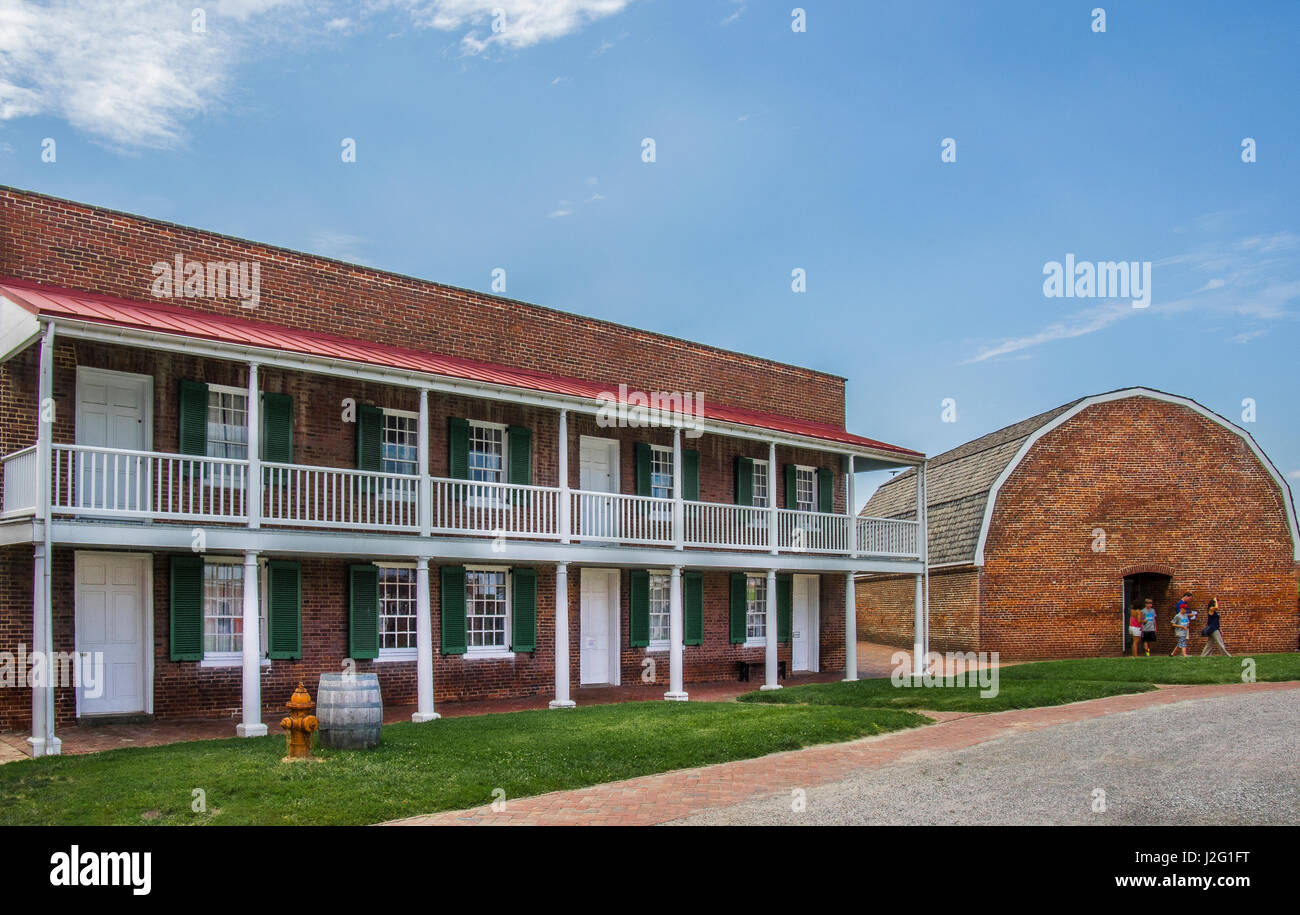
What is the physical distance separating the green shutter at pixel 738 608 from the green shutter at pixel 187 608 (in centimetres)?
1116

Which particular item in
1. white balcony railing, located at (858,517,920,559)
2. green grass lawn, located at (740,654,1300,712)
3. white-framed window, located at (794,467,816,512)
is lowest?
green grass lawn, located at (740,654,1300,712)

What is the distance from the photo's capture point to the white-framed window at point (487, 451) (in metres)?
19.3

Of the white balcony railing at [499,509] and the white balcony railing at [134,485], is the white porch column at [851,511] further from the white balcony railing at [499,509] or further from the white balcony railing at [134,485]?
the white balcony railing at [134,485]

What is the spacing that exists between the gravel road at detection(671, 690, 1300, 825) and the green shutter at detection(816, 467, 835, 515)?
11235mm

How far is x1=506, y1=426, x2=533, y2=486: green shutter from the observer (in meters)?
19.5

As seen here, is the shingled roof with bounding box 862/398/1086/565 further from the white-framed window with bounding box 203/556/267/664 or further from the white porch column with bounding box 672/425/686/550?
the white-framed window with bounding box 203/556/267/664

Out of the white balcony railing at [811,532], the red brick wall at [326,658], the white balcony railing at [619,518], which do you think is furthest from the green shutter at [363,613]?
the white balcony railing at [811,532]

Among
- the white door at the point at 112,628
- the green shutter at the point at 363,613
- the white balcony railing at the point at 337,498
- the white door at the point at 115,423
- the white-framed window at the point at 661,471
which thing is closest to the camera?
the white door at the point at 115,423

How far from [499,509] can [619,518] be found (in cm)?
204

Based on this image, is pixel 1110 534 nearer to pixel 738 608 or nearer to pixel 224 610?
pixel 738 608

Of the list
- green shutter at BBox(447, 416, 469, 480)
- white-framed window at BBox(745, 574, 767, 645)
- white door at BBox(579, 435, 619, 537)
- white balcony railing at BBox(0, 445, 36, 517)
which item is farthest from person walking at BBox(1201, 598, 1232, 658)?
white balcony railing at BBox(0, 445, 36, 517)

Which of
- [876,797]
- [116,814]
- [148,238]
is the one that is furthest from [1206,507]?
[116,814]

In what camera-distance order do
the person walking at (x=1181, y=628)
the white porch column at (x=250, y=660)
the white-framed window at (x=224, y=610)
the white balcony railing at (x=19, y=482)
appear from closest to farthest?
1. the white balcony railing at (x=19, y=482)
2. the white porch column at (x=250, y=660)
3. the white-framed window at (x=224, y=610)
4. the person walking at (x=1181, y=628)

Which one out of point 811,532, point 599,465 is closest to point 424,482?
point 599,465
